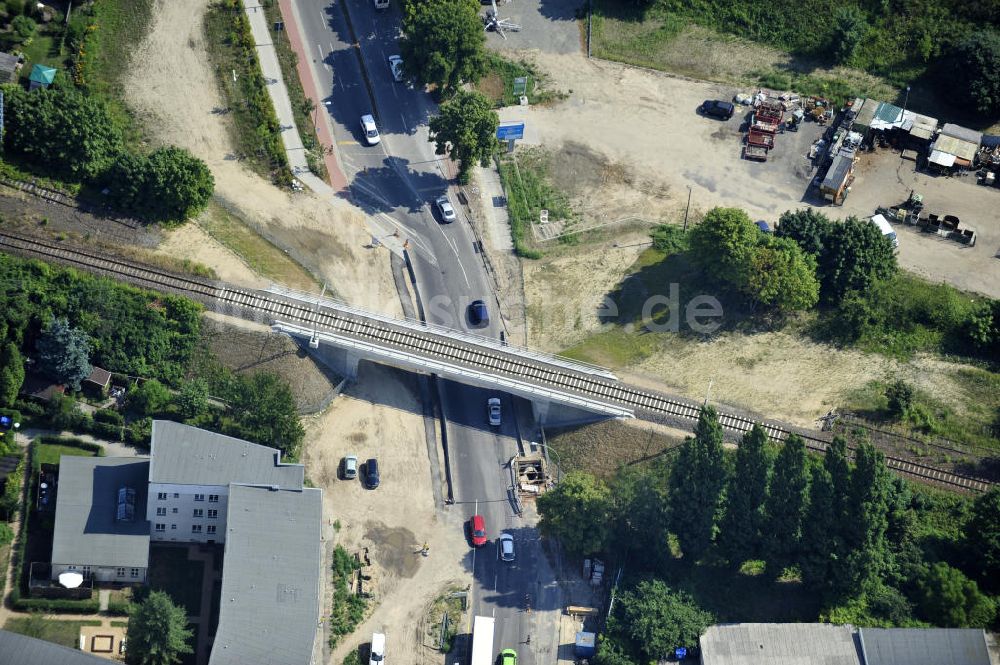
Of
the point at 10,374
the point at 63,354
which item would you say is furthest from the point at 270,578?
the point at 10,374

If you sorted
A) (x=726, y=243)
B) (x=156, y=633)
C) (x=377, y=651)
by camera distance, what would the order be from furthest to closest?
(x=726, y=243), (x=377, y=651), (x=156, y=633)

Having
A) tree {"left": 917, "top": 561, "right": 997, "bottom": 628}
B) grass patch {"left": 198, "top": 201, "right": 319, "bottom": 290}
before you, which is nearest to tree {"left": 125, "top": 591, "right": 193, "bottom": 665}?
grass patch {"left": 198, "top": 201, "right": 319, "bottom": 290}

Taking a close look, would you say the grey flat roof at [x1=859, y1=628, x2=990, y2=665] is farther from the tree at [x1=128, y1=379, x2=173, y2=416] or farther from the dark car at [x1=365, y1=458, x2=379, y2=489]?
the tree at [x1=128, y1=379, x2=173, y2=416]

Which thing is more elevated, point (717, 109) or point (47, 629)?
point (717, 109)

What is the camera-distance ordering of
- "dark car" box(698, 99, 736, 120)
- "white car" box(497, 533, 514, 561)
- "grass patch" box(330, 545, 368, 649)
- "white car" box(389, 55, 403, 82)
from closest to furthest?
"grass patch" box(330, 545, 368, 649) → "white car" box(497, 533, 514, 561) → "white car" box(389, 55, 403, 82) → "dark car" box(698, 99, 736, 120)

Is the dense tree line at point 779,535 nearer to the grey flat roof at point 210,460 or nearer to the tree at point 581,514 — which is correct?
the tree at point 581,514

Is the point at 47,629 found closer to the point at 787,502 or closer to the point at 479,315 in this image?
the point at 479,315

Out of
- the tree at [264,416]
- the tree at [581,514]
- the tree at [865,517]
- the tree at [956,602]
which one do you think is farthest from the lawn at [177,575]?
the tree at [956,602]

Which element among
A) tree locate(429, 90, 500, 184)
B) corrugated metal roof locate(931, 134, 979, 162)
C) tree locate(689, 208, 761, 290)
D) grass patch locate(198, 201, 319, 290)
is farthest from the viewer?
corrugated metal roof locate(931, 134, 979, 162)

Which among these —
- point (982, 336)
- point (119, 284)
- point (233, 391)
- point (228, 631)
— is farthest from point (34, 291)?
point (982, 336)
